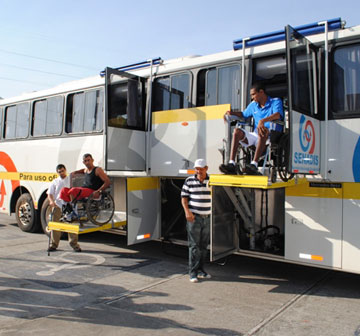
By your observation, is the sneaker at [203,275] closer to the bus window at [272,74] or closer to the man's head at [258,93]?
the man's head at [258,93]

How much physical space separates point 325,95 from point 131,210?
360cm

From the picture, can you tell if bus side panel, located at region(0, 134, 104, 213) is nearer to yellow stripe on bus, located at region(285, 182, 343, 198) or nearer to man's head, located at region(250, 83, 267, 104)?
man's head, located at region(250, 83, 267, 104)

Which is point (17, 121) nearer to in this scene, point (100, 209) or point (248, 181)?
point (100, 209)

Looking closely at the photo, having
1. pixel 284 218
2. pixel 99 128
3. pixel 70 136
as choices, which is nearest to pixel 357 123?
pixel 284 218

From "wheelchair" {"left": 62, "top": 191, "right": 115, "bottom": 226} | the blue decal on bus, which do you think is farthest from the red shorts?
the blue decal on bus

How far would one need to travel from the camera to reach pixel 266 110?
5461mm

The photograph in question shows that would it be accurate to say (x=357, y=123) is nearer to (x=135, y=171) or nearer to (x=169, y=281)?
(x=169, y=281)

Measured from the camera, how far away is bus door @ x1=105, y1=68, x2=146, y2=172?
7.01 metres

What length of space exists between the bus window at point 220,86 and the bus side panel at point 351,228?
209 centimetres

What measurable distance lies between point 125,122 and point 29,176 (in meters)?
3.62

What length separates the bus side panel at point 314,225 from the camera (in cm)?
518

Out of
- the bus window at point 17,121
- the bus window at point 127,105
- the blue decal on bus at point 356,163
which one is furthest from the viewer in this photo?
the bus window at point 17,121

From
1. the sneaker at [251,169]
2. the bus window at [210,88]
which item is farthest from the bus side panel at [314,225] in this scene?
the bus window at [210,88]

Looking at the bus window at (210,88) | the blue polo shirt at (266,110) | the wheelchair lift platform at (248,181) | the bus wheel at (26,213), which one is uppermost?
the bus window at (210,88)
